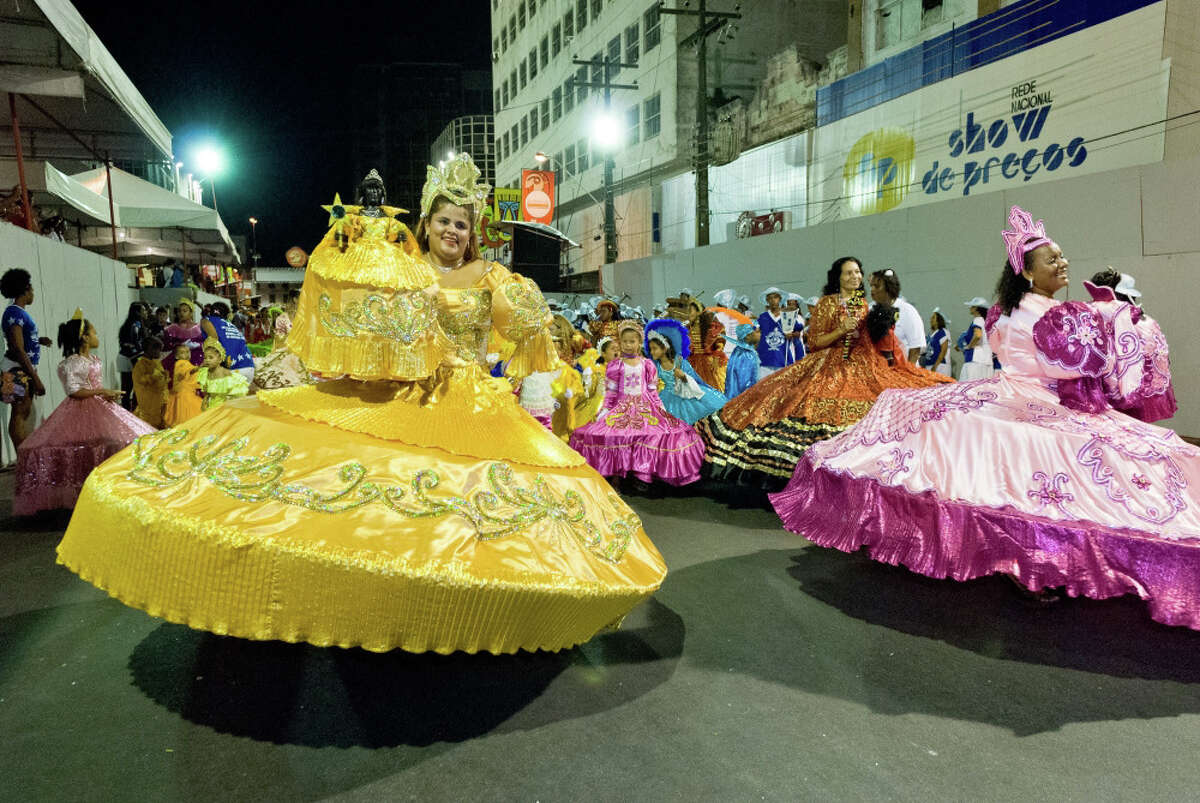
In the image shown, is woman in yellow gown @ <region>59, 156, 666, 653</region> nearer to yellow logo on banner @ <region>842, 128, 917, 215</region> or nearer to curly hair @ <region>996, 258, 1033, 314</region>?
curly hair @ <region>996, 258, 1033, 314</region>

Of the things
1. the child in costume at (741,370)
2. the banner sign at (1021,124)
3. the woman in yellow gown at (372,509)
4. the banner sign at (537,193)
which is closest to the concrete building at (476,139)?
the banner sign at (537,193)

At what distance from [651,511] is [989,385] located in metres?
2.76

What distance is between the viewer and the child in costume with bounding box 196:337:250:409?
6.91 metres

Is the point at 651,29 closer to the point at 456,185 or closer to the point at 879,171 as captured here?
the point at 879,171

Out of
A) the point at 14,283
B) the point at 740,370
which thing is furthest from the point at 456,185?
the point at 740,370

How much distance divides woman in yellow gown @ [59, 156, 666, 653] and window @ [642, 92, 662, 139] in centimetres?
2606

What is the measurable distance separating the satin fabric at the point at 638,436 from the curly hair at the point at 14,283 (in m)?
5.23

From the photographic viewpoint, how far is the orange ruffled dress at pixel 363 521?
2311 mm

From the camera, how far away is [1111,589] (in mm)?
3145

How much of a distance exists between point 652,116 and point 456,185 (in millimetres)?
26294

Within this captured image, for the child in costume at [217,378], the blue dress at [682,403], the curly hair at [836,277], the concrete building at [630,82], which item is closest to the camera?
the curly hair at [836,277]

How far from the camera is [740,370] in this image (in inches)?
365

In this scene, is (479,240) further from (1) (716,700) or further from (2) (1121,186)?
(2) (1121,186)

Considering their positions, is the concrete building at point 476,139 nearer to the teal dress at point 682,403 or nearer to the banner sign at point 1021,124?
the banner sign at point 1021,124
